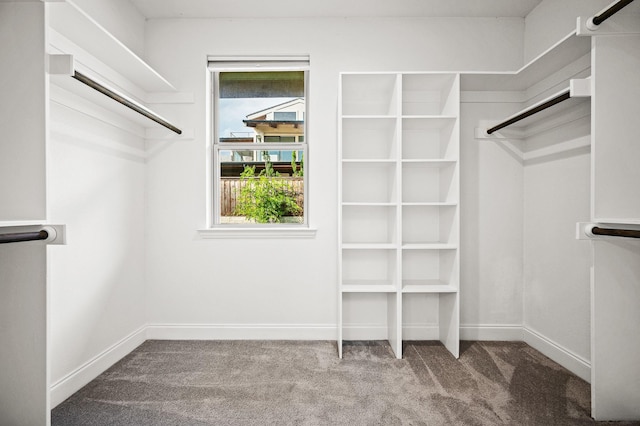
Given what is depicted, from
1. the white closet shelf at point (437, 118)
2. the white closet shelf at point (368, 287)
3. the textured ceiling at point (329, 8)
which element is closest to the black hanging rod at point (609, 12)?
the white closet shelf at point (437, 118)

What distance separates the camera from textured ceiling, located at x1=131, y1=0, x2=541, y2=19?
2797 millimetres

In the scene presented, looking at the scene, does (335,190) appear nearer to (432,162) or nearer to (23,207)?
(432,162)

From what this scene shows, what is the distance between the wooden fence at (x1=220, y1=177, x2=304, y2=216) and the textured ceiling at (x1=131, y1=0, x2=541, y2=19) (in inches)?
56.1

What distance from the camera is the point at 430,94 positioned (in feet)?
9.86

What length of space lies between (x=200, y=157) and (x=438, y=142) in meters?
2.10

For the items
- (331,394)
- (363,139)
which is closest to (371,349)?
(331,394)

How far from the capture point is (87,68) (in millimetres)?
2223

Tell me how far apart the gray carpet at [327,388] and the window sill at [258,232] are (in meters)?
0.92

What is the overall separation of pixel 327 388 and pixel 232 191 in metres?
1.86

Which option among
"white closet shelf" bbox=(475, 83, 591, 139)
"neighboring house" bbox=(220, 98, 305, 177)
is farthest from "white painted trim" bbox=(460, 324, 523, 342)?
"neighboring house" bbox=(220, 98, 305, 177)

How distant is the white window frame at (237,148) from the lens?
119 inches

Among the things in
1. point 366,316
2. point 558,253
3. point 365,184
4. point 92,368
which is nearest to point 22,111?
point 92,368

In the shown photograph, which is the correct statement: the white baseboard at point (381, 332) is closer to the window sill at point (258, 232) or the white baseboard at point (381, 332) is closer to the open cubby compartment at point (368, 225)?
the open cubby compartment at point (368, 225)

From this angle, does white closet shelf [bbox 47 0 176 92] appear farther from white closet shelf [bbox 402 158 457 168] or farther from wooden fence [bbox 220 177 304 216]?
white closet shelf [bbox 402 158 457 168]
